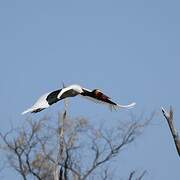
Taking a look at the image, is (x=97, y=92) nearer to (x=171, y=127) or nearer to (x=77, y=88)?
(x=77, y=88)

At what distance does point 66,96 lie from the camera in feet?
16.3

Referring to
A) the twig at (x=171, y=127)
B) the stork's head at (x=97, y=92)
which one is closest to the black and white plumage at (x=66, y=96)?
the stork's head at (x=97, y=92)

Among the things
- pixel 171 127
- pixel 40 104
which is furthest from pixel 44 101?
pixel 171 127

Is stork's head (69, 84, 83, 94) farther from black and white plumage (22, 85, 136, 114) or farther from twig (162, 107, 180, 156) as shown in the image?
twig (162, 107, 180, 156)

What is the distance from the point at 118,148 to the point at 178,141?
611 inches

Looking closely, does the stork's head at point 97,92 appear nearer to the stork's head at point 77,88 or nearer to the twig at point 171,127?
the stork's head at point 77,88

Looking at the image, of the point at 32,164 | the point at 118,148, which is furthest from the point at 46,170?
the point at 118,148

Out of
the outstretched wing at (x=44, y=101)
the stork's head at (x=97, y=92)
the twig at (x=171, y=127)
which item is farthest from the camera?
the stork's head at (x=97, y=92)

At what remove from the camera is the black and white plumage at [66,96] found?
481 centimetres

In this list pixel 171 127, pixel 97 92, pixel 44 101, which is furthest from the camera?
pixel 97 92

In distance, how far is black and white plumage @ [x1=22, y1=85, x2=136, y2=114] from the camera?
15.8ft

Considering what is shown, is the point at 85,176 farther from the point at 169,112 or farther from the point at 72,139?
the point at 169,112

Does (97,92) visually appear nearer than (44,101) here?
No

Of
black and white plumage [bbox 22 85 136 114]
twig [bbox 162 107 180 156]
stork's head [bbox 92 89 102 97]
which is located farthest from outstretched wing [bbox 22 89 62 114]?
twig [bbox 162 107 180 156]
